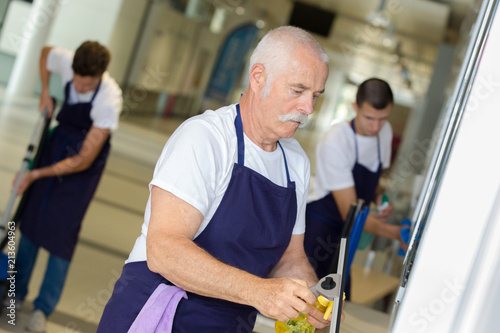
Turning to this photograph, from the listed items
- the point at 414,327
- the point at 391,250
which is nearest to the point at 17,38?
the point at 391,250

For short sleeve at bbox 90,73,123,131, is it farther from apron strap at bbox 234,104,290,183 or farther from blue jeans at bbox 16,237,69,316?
apron strap at bbox 234,104,290,183

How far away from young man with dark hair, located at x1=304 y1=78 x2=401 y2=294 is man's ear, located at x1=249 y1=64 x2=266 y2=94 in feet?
3.76

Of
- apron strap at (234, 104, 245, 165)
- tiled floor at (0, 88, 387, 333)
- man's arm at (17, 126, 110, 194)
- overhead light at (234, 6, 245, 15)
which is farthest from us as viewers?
overhead light at (234, 6, 245, 15)

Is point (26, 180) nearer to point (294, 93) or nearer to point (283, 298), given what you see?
point (294, 93)

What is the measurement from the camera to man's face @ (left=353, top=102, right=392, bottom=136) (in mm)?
2742

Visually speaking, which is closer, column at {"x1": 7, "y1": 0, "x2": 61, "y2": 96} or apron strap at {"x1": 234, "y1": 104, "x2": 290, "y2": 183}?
apron strap at {"x1": 234, "y1": 104, "x2": 290, "y2": 183}

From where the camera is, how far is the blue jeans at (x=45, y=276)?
3361 millimetres

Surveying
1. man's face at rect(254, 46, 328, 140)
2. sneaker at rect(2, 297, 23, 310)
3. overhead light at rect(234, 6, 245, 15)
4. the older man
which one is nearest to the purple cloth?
the older man

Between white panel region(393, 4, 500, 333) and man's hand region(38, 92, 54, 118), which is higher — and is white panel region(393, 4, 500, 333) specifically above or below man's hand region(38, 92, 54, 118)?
above

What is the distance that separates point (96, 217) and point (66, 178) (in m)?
2.44

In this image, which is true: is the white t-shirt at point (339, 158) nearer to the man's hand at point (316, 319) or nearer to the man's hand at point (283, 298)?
the man's hand at point (316, 319)

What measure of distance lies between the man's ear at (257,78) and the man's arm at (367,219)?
1172mm

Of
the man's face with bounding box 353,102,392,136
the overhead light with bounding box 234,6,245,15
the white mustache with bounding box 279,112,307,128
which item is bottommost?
the white mustache with bounding box 279,112,307,128

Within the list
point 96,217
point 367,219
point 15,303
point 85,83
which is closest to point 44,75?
point 85,83
